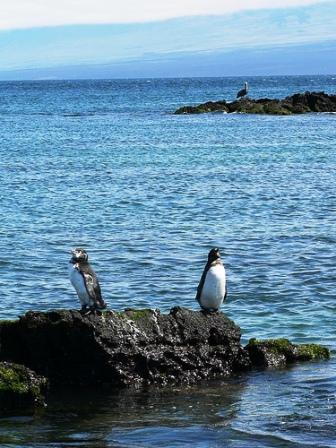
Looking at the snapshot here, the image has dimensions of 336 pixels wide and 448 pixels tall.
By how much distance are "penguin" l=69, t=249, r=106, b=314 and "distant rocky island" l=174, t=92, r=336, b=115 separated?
7111cm

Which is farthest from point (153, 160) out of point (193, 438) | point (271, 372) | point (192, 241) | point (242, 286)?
point (193, 438)

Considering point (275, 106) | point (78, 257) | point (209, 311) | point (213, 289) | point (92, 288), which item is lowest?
point (209, 311)

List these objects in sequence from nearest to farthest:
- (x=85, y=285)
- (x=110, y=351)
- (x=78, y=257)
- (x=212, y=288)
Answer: (x=110, y=351) < (x=85, y=285) < (x=78, y=257) < (x=212, y=288)

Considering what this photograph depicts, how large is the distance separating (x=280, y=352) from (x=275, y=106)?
72.1 m

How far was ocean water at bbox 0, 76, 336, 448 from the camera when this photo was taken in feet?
41.7

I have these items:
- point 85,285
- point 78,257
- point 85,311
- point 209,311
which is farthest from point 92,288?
point 209,311

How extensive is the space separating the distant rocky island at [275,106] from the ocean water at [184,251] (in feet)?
71.7

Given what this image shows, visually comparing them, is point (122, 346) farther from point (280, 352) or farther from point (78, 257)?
point (280, 352)

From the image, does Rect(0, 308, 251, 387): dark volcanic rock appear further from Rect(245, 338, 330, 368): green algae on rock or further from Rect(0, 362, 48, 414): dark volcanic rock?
Rect(0, 362, 48, 414): dark volcanic rock

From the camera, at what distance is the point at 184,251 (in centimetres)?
2489

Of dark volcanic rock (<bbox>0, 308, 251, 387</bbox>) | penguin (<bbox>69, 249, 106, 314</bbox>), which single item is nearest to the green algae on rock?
dark volcanic rock (<bbox>0, 308, 251, 387</bbox>)

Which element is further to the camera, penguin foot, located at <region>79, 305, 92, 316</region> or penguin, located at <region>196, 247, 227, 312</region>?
penguin, located at <region>196, 247, 227, 312</region>

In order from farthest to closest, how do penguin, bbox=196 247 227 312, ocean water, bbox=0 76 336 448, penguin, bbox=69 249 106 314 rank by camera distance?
penguin, bbox=196 247 227 312 → penguin, bbox=69 249 106 314 → ocean water, bbox=0 76 336 448

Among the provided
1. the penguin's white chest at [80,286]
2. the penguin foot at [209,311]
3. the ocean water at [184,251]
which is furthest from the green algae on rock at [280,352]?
the penguin's white chest at [80,286]
